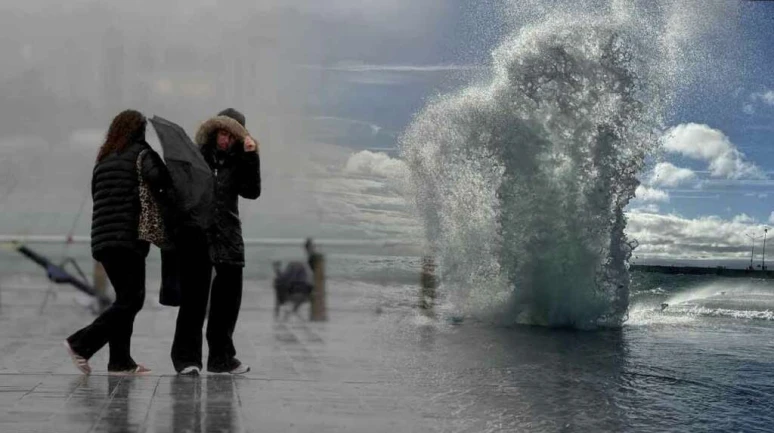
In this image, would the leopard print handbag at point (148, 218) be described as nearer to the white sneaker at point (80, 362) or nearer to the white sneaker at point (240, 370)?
the white sneaker at point (80, 362)

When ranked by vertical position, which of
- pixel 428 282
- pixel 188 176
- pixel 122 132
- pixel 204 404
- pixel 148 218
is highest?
pixel 122 132

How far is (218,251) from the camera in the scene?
5.73 meters

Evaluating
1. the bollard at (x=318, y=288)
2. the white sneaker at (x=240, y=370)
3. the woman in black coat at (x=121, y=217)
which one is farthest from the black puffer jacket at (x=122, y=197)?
the bollard at (x=318, y=288)

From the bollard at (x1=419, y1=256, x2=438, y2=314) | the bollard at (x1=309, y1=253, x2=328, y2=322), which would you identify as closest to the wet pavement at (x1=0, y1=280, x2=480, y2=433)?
the bollard at (x1=309, y1=253, x2=328, y2=322)

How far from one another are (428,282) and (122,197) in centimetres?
1318

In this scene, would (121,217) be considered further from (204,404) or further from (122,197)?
(204,404)

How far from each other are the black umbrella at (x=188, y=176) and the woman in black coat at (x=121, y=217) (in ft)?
0.33

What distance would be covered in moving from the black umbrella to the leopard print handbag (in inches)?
6.3

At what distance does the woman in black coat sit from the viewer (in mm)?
5527

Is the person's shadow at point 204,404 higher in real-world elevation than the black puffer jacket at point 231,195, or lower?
lower

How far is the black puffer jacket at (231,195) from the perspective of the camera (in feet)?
18.8

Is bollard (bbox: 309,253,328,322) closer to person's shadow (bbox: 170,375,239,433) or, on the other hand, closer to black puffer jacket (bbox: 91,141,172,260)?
person's shadow (bbox: 170,375,239,433)

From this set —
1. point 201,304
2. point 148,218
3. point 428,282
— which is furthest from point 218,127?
point 428,282

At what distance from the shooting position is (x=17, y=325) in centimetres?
968
